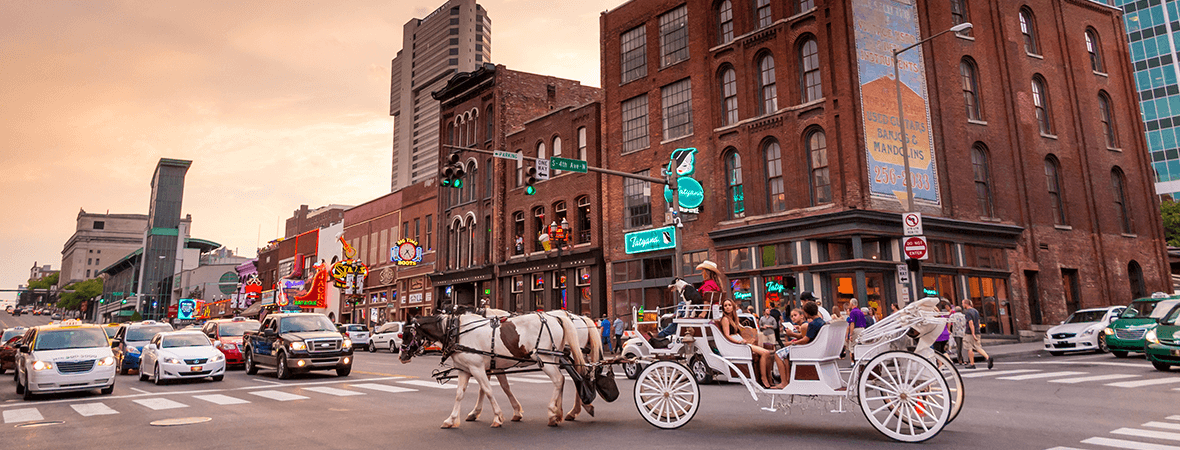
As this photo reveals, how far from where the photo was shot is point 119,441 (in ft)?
28.5

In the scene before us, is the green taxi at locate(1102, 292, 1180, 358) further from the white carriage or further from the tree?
the tree

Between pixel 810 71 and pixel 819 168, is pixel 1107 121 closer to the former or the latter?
pixel 810 71

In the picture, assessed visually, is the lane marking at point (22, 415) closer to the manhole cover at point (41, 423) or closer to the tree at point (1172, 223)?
the manhole cover at point (41, 423)

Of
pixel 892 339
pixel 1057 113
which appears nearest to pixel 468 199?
pixel 1057 113

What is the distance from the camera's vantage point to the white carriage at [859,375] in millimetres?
7141

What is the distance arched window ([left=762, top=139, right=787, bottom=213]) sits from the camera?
88.6 ft

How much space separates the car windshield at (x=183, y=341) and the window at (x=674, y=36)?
2297 centimetres

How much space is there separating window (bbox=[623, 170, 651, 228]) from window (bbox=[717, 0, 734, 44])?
23.3 ft

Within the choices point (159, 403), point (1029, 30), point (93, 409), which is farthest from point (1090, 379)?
point (1029, 30)

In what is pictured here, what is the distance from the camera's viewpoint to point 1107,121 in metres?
34.1

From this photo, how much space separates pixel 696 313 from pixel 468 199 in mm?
36903

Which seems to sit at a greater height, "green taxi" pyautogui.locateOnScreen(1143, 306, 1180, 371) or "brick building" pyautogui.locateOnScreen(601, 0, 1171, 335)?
"brick building" pyautogui.locateOnScreen(601, 0, 1171, 335)

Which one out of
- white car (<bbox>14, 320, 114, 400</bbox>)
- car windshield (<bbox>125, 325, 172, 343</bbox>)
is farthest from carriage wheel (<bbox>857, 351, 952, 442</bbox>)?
car windshield (<bbox>125, 325, 172, 343</bbox>)

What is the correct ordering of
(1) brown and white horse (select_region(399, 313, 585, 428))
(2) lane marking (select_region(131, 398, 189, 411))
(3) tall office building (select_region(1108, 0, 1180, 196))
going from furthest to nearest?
(3) tall office building (select_region(1108, 0, 1180, 196)) < (2) lane marking (select_region(131, 398, 189, 411)) < (1) brown and white horse (select_region(399, 313, 585, 428))
